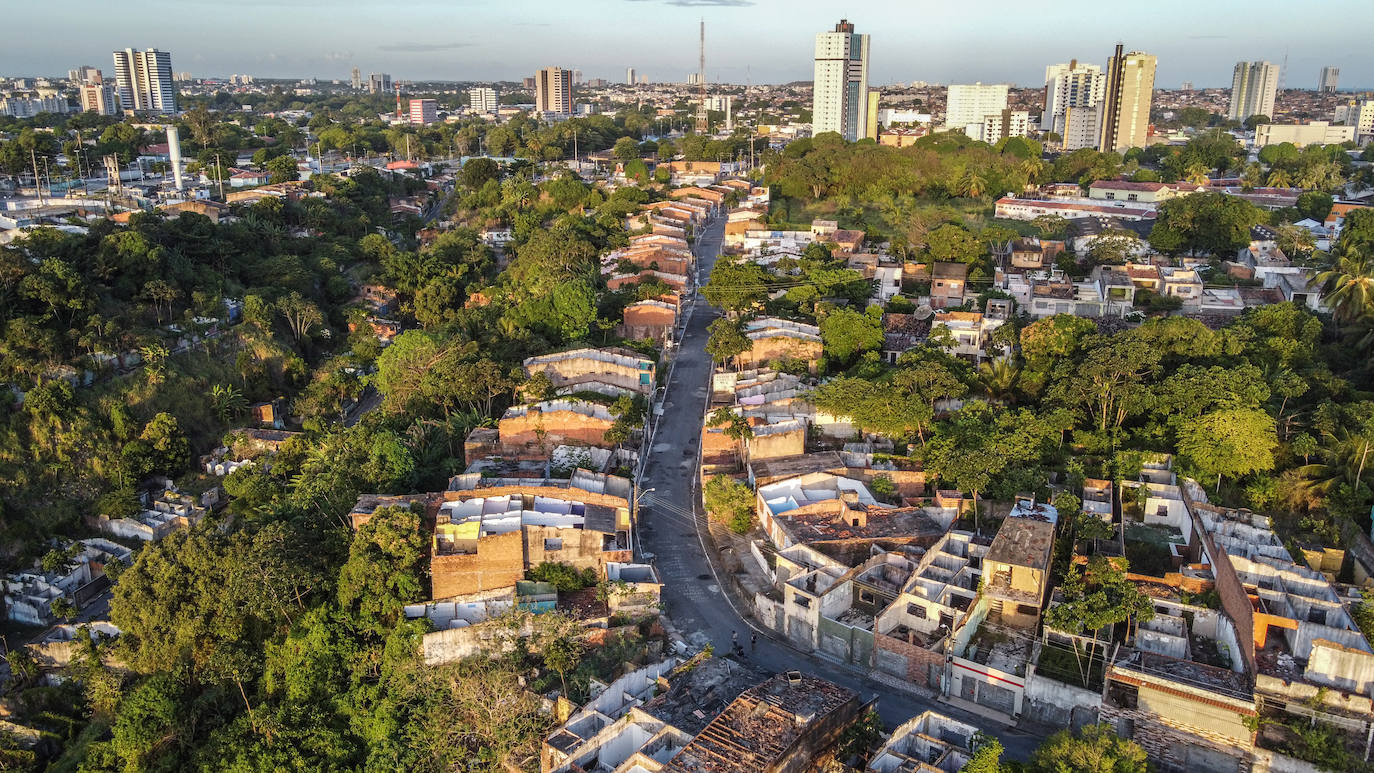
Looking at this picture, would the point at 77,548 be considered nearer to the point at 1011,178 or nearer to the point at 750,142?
the point at 1011,178


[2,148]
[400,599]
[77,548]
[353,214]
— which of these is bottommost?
[77,548]

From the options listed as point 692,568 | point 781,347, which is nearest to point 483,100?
point 781,347

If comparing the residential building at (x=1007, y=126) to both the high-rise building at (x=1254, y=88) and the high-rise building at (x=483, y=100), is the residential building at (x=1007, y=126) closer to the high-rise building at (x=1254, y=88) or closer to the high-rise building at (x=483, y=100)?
the high-rise building at (x=1254, y=88)

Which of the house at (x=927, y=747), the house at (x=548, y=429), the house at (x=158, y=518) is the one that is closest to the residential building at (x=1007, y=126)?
the house at (x=548, y=429)

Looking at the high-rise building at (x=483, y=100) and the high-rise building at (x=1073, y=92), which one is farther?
the high-rise building at (x=483, y=100)

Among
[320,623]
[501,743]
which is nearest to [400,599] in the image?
[320,623]

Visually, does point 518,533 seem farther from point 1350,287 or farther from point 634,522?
point 1350,287
